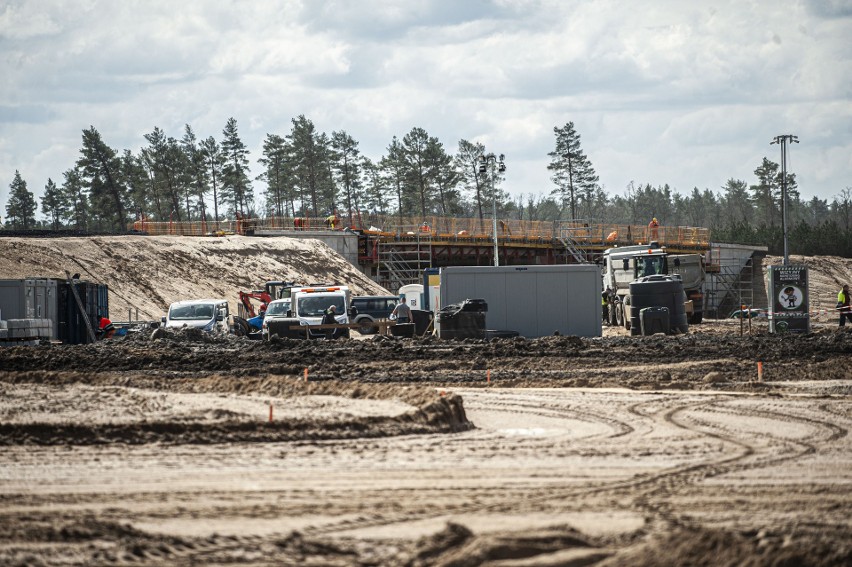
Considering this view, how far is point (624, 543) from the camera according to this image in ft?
23.4

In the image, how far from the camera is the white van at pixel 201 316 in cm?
3591

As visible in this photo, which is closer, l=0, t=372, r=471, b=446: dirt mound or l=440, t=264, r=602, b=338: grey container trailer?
l=0, t=372, r=471, b=446: dirt mound

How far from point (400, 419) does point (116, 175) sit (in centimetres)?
8118

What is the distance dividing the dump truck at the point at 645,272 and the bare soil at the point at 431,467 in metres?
21.2

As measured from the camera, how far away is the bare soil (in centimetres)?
696

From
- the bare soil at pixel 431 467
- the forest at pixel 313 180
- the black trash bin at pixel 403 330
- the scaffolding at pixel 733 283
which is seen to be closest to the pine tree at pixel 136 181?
the forest at pixel 313 180

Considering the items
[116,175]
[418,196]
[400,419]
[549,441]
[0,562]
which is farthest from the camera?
[418,196]

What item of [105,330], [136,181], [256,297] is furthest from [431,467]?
[136,181]

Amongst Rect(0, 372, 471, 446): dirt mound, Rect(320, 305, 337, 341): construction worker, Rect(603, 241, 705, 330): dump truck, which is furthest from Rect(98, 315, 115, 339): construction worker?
Rect(603, 241, 705, 330): dump truck

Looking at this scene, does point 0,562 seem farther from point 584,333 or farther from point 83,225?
point 83,225

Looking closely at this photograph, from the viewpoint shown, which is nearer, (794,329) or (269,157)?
(794,329)

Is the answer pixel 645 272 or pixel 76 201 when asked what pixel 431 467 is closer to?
pixel 645 272

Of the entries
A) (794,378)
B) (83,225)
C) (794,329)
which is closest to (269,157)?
(83,225)

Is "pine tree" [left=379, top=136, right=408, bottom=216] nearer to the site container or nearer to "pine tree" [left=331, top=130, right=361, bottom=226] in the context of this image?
"pine tree" [left=331, top=130, right=361, bottom=226]
